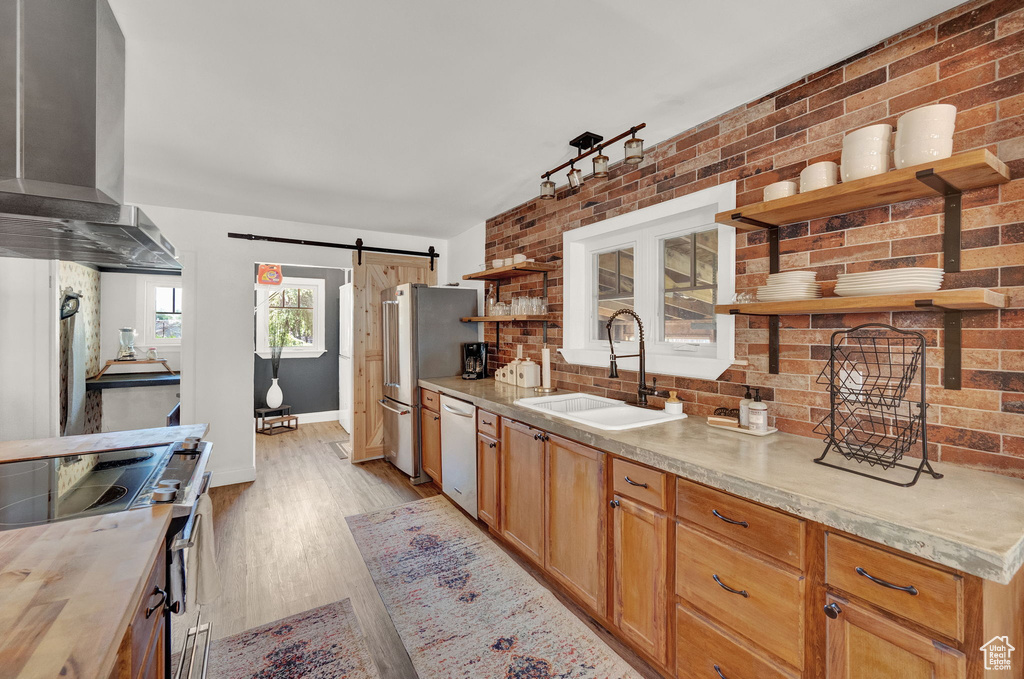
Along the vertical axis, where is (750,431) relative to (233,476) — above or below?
above

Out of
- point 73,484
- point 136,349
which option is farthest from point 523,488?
point 136,349

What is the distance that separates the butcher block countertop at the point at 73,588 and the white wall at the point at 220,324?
3011 mm

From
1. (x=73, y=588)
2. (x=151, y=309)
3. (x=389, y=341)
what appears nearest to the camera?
(x=73, y=588)

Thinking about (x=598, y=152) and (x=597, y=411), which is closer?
(x=598, y=152)

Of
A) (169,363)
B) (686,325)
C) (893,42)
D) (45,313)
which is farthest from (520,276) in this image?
(169,363)

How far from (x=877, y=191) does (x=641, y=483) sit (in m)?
1.33

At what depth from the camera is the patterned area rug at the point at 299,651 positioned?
1.78 m

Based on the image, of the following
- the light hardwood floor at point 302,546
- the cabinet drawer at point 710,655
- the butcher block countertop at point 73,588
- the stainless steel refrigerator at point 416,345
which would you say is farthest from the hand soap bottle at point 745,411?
the stainless steel refrigerator at point 416,345

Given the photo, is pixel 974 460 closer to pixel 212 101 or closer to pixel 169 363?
pixel 212 101

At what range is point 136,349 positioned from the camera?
448 centimetres

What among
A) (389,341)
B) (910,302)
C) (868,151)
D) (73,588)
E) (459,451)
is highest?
(868,151)

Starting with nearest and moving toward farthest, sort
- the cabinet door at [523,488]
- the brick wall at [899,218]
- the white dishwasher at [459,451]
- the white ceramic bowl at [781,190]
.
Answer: the brick wall at [899,218] < the white ceramic bowl at [781,190] < the cabinet door at [523,488] < the white dishwasher at [459,451]

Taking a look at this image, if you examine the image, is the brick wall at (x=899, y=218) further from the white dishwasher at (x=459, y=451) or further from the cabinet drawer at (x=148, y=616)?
the cabinet drawer at (x=148, y=616)

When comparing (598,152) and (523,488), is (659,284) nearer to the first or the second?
(598,152)
